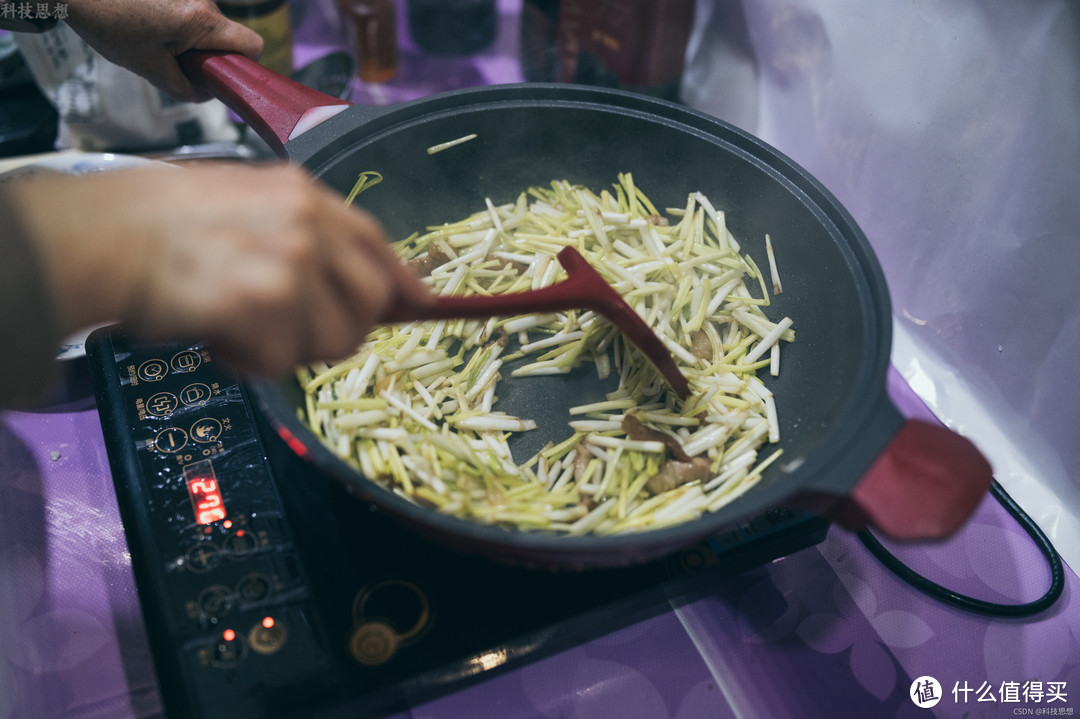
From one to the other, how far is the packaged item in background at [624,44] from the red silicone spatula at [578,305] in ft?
2.75

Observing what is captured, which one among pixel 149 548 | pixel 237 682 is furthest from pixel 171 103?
pixel 237 682

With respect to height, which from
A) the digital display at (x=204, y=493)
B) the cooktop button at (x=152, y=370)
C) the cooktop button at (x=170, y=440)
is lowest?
the digital display at (x=204, y=493)

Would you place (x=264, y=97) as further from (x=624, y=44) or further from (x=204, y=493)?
(x=624, y=44)

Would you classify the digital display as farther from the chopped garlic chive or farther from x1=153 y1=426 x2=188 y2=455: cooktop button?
the chopped garlic chive

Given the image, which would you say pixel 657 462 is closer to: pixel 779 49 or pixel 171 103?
pixel 779 49

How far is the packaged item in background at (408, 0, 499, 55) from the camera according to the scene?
Answer: 208cm

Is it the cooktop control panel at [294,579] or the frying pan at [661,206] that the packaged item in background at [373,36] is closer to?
the frying pan at [661,206]

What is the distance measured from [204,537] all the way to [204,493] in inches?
2.7

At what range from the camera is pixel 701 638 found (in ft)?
3.75

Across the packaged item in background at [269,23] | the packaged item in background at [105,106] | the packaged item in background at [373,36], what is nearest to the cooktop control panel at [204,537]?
the packaged item in background at [105,106]

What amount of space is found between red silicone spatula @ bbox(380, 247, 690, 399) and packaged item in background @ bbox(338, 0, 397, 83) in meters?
1.13

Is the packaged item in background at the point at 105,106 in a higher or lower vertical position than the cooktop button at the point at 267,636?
higher

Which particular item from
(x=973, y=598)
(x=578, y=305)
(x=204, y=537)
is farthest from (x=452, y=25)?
(x=973, y=598)

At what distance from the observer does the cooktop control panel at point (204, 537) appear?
36.2 inches
